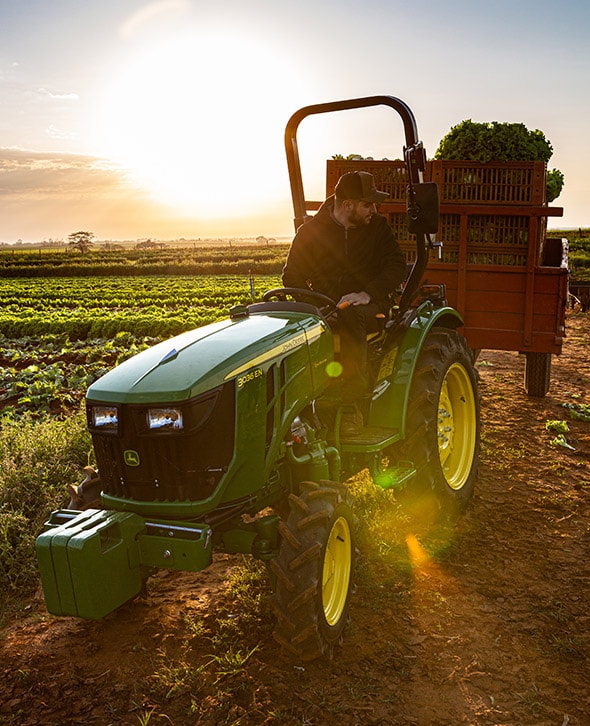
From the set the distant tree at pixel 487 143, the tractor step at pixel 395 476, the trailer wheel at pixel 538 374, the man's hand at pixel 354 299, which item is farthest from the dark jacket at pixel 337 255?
the distant tree at pixel 487 143

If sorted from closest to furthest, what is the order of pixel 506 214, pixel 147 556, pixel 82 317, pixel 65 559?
pixel 65 559 < pixel 147 556 < pixel 506 214 < pixel 82 317

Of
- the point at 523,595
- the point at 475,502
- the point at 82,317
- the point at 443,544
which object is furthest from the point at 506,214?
the point at 82,317

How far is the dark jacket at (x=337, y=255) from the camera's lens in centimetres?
405

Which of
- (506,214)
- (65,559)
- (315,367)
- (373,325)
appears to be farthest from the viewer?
(506,214)

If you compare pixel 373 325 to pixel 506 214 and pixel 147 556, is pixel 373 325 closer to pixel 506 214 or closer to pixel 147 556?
pixel 147 556

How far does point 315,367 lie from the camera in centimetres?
347

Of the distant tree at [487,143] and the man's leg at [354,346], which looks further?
the distant tree at [487,143]

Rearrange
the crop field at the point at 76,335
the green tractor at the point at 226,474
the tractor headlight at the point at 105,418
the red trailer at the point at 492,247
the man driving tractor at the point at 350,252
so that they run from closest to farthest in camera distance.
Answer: the green tractor at the point at 226,474 < the tractor headlight at the point at 105,418 < the man driving tractor at the point at 350,252 < the red trailer at the point at 492,247 < the crop field at the point at 76,335

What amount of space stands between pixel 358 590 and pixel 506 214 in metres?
4.13

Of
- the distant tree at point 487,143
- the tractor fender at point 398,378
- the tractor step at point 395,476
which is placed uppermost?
the distant tree at point 487,143

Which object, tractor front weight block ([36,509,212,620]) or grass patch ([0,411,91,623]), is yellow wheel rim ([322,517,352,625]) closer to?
tractor front weight block ([36,509,212,620])

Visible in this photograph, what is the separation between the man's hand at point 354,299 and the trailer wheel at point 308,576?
1015mm

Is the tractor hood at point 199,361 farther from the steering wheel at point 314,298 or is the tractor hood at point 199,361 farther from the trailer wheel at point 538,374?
the trailer wheel at point 538,374

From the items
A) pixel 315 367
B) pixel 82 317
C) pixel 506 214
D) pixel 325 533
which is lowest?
pixel 82 317
